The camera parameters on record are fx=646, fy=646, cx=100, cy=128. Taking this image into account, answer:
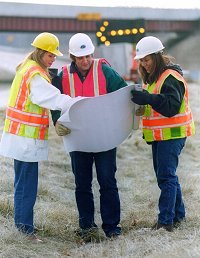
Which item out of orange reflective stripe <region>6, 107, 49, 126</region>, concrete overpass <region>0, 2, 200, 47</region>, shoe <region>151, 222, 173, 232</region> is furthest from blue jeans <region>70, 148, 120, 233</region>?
concrete overpass <region>0, 2, 200, 47</region>

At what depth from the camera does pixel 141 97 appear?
535 centimetres

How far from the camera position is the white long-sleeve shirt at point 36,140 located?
5203 mm

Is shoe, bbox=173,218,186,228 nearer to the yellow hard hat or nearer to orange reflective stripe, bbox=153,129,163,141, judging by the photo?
orange reflective stripe, bbox=153,129,163,141

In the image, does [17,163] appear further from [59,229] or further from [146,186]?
[146,186]

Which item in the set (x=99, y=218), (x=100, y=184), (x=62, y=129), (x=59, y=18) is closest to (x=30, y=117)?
(x=62, y=129)

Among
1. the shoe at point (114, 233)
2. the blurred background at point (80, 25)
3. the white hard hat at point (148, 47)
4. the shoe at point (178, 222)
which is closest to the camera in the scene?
the white hard hat at point (148, 47)

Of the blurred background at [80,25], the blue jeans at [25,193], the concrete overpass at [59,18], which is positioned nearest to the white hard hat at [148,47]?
the blue jeans at [25,193]

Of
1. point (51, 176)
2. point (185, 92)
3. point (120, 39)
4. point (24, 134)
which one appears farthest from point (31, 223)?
point (120, 39)

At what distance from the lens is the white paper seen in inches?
212

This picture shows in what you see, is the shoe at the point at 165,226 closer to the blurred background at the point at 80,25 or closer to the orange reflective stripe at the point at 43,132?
the orange reflective stripe at the point at 43,132

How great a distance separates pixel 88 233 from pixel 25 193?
70 cm

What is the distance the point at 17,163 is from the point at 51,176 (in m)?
3.14

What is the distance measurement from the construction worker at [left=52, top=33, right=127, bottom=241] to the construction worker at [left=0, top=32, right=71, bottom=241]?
0.66ft

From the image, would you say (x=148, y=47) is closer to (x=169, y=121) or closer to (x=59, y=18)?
(x=169, y=121)
